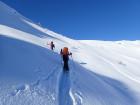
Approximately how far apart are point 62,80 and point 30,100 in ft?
16.7

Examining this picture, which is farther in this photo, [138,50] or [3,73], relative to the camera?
[138,50]

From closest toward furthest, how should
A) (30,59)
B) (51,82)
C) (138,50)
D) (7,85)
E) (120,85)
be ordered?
1. (7,85)
2. (51,82)
3. (30,59)
4. (120,85)
5. (138,50)

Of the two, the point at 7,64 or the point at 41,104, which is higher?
the point at 7,64

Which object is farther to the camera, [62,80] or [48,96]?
[62,80]

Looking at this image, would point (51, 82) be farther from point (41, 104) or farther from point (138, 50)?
point (138, 50)

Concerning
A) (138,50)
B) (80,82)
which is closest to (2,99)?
(80,82)

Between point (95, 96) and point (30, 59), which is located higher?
point (30, 59)

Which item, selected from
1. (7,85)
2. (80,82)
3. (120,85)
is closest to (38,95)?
(7,85)

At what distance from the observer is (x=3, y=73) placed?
13.8 meters

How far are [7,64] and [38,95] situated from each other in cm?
389

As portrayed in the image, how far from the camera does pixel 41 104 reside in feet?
38.3

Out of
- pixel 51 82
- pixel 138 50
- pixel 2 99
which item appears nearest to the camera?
pixel 2 99

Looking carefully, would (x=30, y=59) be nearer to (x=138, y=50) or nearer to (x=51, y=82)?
(x=51, y=82)

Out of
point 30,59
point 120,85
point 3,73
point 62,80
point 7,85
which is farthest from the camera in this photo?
point 120,85
